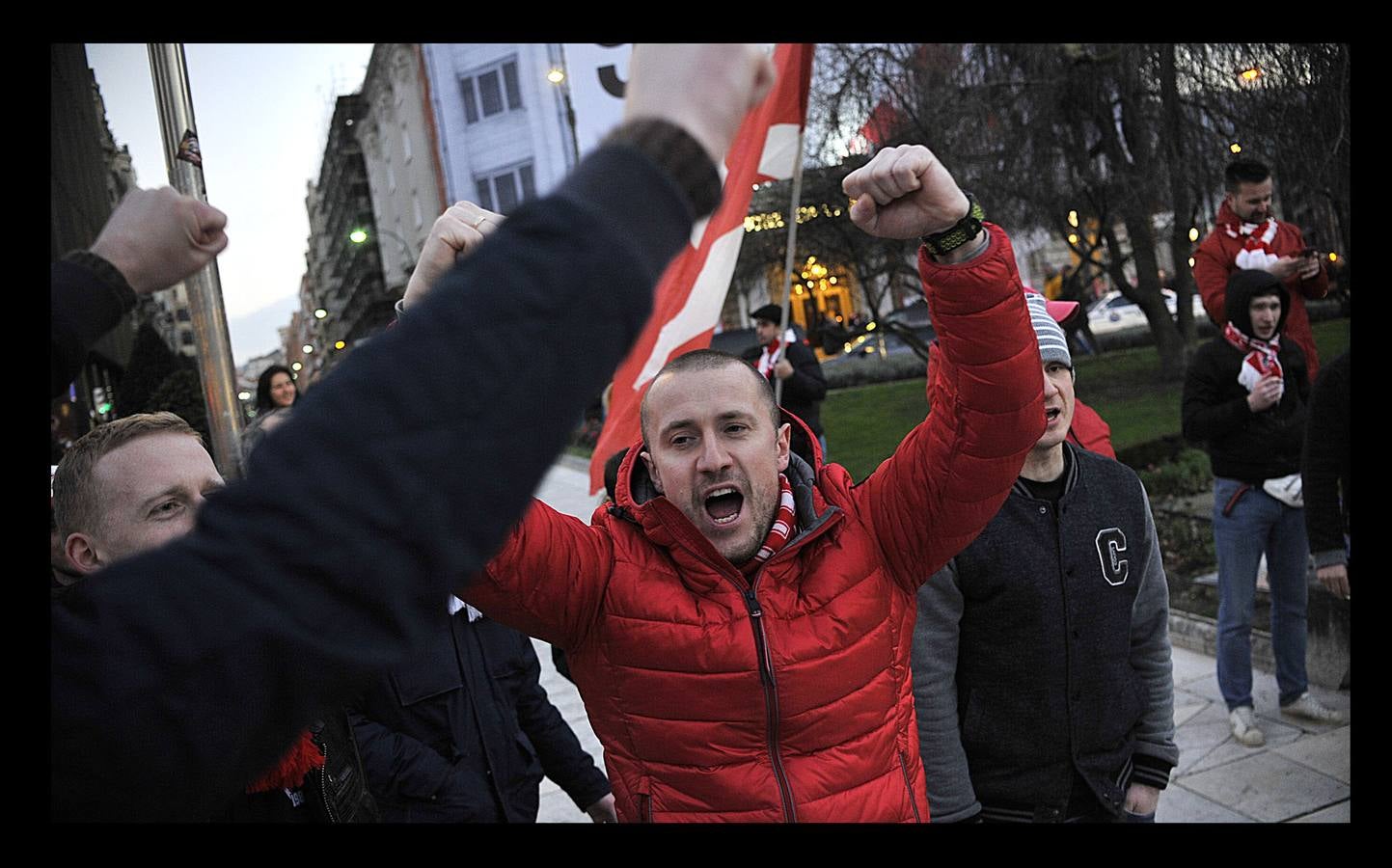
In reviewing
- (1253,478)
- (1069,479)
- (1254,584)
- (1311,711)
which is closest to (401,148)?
(1253,478)

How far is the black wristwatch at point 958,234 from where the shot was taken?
197cm

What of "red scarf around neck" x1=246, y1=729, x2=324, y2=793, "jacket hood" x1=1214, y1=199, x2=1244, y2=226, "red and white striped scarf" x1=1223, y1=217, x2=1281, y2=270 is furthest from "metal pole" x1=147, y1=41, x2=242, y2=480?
"jacket hood" x1=1214, y1=199, x2=1244, y2=226

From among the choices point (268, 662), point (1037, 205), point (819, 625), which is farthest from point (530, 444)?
point (1037, 205)

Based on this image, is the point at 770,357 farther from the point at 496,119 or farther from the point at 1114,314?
the point at 496,119

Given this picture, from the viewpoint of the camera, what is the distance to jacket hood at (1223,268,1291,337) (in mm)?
5344

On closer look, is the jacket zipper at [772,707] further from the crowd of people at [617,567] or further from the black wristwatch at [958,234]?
the black wristwatch at [958,234]

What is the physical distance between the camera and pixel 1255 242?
20.8ft

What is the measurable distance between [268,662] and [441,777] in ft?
8.31

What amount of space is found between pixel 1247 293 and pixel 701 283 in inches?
106

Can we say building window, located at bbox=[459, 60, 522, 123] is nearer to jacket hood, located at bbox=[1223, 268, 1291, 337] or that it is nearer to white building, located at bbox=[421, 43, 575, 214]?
white building, located at bbox=[421, 43, 575, 214]

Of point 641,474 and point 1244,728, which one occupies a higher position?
point 641,474

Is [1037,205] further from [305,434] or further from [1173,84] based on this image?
[305,434]

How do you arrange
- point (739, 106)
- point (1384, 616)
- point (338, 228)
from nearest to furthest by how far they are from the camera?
point (739, 106), point (1384, 616), point (338, 228)

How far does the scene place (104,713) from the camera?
761 millimetres
